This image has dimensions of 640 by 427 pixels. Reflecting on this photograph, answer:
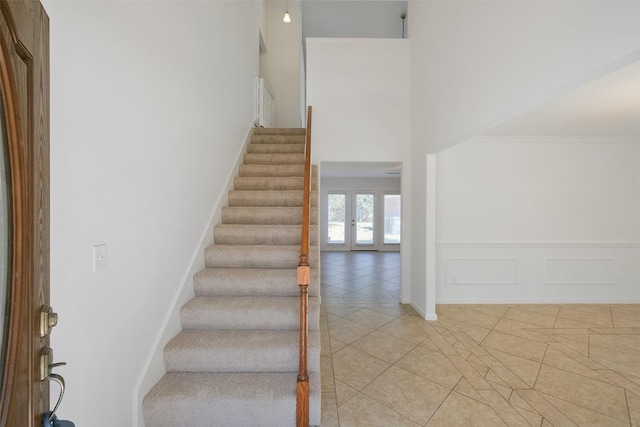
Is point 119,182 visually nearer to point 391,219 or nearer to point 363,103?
point 363,103

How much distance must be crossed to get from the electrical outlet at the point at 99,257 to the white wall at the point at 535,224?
406 cm

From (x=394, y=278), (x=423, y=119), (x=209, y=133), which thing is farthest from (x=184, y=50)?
(x=394, y=278)

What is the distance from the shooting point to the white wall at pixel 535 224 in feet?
13.7

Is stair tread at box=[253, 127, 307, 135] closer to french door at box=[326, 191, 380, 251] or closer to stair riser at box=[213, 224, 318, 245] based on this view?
stair riser at box=[213, 224, 318, 245]

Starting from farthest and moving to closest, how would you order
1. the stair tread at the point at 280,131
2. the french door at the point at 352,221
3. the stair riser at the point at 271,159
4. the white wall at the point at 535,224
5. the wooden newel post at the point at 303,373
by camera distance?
1. the french door at the point at 352,221
2. the stair tread at the point at 280,131
3. the white wall at the point at 535,224
4. the stair riser at the point at 271,159
5. the wooden newel post at the point at 303,373

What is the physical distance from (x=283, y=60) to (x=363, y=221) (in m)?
5.67

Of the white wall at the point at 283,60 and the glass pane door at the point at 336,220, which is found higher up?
the white wall at the point at 283,60

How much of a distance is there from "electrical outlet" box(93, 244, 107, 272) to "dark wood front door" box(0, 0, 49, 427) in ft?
1.87

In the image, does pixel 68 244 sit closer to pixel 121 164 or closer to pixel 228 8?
pixel 121 164

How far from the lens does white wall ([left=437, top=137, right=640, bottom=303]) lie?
4180 millimetres

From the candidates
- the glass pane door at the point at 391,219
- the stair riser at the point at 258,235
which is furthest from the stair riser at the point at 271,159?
the glass pane door at the point at 391,219

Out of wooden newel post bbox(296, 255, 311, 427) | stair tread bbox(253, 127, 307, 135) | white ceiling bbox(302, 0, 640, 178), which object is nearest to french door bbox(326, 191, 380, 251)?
white ceiling bbox(302, 0, 640, 178)

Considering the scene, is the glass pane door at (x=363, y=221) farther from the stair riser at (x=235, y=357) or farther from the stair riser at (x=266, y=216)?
the stair riser at (x=235, y=357)

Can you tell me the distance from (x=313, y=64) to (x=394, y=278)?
4.35 m
